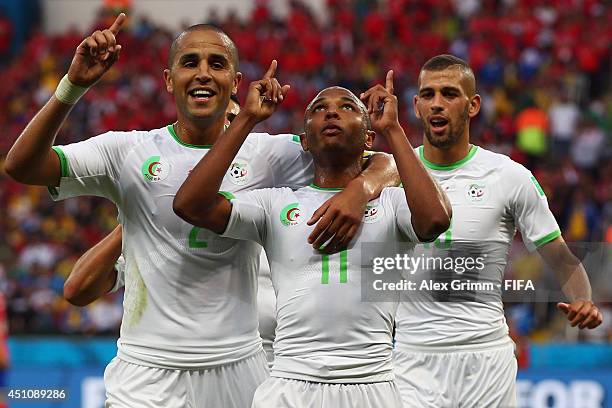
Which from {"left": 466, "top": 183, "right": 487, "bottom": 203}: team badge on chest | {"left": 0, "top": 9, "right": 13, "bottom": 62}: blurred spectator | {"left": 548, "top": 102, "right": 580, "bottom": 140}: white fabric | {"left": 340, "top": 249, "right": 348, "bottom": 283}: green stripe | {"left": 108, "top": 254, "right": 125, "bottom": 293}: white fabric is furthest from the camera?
{"left": 0, "top": 9, "right": 13, "bottom": 62}: blurred spectator

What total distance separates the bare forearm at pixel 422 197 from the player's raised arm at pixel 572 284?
123cm

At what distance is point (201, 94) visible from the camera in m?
4.70

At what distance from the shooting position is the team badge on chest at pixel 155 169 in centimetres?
469

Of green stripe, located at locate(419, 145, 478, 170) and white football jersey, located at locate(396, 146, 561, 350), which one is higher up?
green stripe, located at locate(419, 145, 478, 170)

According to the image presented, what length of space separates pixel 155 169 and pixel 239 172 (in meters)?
0.38

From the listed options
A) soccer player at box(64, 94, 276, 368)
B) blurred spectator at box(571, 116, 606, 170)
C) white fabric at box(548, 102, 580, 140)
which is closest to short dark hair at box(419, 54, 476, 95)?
soccer player at box(64, 94, 276, 368)

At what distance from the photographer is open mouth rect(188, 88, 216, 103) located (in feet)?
15.4

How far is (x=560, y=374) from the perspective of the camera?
31.6 feet

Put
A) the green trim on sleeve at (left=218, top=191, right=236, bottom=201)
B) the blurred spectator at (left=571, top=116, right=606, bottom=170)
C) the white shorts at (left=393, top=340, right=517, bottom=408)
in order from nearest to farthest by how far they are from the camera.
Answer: the green trim on sleeve at (left=218, top=191, right=236, bottom=201) < the white shorts at (left=393, top=340, right=517, bottom=408) < the blurred spectator at (left=571, top=116, right=606, bottom=170)

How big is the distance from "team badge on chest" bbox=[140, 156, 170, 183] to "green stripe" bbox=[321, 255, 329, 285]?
80cm

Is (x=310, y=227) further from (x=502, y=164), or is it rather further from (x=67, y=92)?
(x=502, y=164)

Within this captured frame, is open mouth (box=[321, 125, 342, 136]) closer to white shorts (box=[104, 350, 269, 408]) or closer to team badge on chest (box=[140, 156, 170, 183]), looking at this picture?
team badge on chest (box=[140, 156, 170, 183])

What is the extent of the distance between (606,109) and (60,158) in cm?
1280

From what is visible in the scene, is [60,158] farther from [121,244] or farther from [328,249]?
[328,249]
